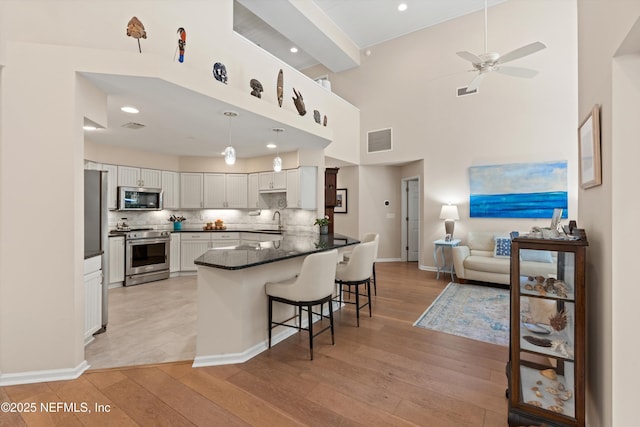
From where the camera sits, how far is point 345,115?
666cm

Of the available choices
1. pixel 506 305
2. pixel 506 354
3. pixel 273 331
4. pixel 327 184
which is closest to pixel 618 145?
pixel 506 354

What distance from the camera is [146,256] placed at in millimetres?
5266

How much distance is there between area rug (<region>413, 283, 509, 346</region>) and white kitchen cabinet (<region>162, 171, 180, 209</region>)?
5.32 meters

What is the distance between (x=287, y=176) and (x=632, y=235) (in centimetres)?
517

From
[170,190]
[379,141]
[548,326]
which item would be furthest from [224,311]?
[379,141]

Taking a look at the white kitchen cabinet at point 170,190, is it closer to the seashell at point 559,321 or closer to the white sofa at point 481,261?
the white sofa at point 481,261

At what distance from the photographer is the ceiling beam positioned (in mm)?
4995

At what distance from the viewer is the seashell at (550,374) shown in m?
1.86

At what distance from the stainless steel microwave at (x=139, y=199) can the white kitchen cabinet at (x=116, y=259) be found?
2.16 feet

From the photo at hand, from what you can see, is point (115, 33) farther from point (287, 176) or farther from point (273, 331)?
point (287, 176)

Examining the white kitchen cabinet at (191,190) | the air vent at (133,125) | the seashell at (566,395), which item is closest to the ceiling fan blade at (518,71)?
the seashell at (566,395)

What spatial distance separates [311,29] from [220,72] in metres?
3.37

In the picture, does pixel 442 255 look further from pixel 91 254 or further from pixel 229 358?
pixel 91 254

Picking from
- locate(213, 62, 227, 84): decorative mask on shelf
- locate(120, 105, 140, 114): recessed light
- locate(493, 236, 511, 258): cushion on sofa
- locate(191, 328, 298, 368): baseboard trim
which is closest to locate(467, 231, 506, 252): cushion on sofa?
locate(493, 236, 511, 258): cushion on sofa
